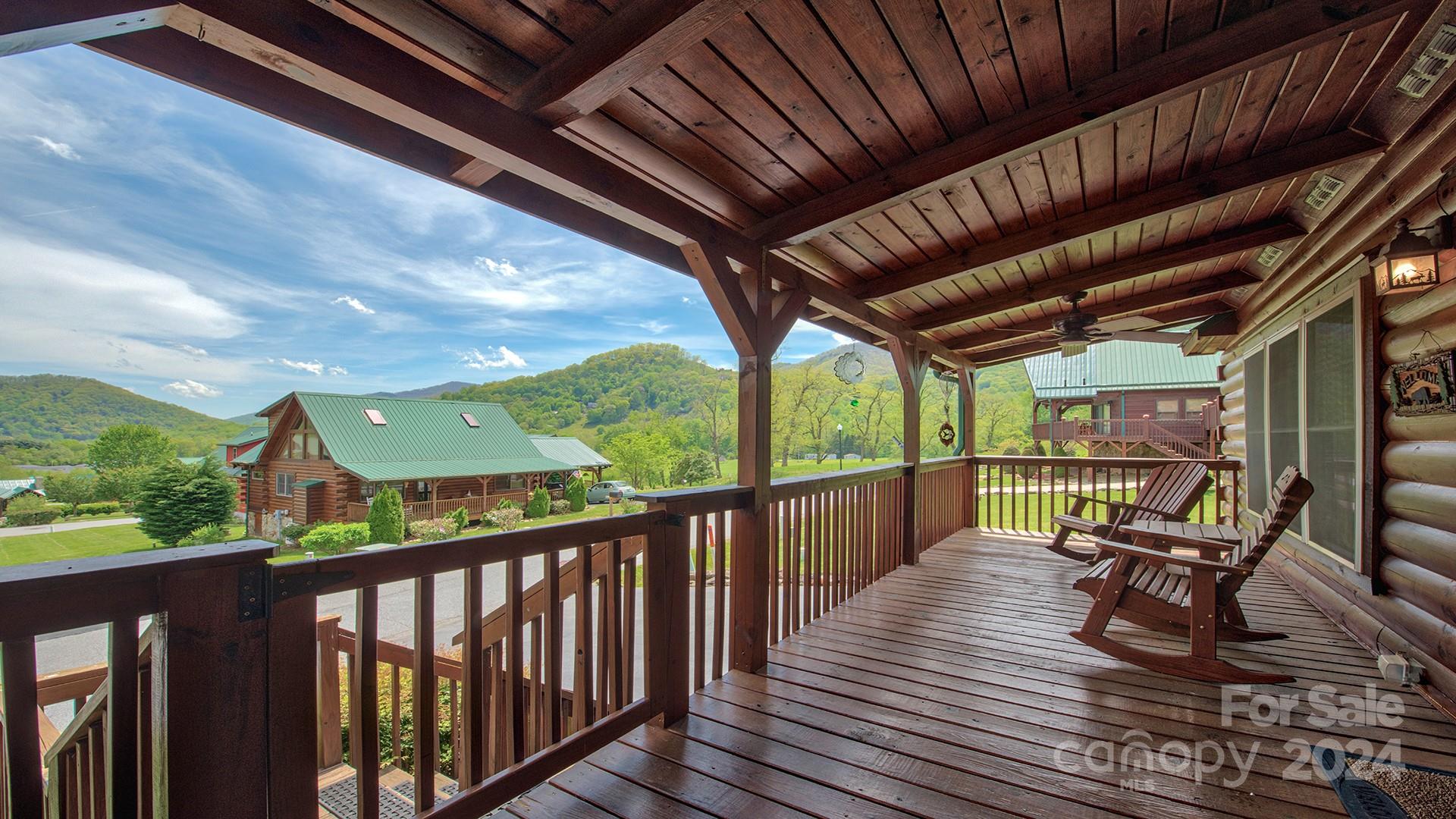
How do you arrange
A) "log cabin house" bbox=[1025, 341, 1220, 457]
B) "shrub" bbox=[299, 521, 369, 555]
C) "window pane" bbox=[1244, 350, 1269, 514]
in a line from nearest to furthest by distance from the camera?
"window pane" bbox=[1244, 350, 1269, 514], "shrub" bbox=[299, 521, 369, 555], "log cabin house" bbox=[1025, 341, 1220, 457]

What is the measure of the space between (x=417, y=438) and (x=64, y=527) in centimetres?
374

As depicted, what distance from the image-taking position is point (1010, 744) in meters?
2.10

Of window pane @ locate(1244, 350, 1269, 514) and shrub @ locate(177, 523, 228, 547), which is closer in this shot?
window pane @ locate(1244, 350, 1269, 514)

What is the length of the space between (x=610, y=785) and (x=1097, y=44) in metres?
2.82

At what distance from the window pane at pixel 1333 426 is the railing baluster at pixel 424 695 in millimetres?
4345

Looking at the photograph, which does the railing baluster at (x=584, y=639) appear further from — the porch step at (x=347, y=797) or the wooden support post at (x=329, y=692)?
the wooden support post at (x=329, y=692)

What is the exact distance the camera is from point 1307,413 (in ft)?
12.3

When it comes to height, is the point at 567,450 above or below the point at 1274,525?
below

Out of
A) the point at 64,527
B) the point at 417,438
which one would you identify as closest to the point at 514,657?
the point at 64,527

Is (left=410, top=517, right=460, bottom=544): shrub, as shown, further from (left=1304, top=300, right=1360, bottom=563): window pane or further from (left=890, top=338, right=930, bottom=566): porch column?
(left=1304, top=300, right=1360, bottom=563): window pane

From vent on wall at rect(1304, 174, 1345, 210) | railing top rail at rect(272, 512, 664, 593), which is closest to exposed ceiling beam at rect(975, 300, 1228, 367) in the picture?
vent on wall at rect(1304, 174, 1345, 210)

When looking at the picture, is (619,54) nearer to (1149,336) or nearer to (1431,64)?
(1431,64)

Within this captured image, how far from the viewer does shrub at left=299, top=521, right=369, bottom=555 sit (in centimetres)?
884

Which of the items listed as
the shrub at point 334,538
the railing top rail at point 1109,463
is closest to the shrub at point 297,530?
the shrub at point 334,538
